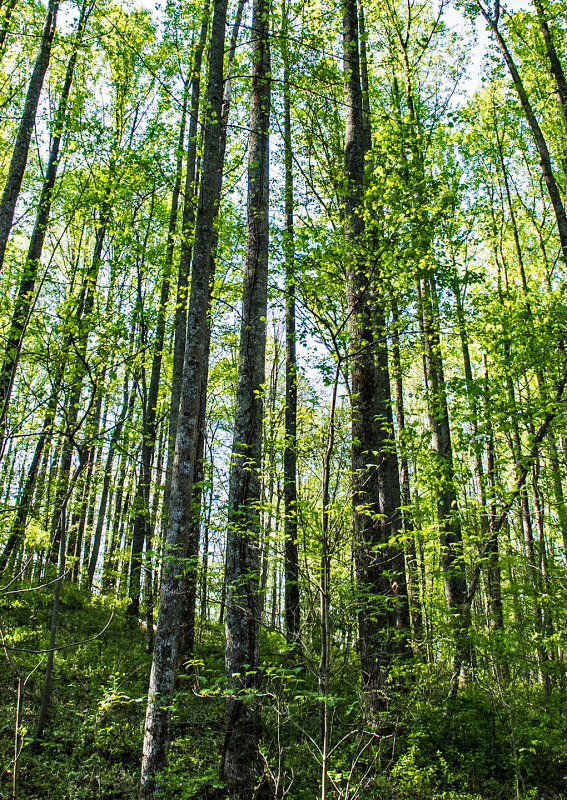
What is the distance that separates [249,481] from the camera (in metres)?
4.61

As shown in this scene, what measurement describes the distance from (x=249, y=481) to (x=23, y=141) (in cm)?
654

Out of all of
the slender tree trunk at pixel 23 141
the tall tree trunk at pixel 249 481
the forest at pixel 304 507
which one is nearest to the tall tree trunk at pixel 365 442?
the forest at pixel 304 507

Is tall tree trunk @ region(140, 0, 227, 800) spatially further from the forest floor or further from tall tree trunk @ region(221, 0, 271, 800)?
tall tree trunk @ region(221, 0, 271, 800)

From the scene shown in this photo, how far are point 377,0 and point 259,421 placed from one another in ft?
42.6

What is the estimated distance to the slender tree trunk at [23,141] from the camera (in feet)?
22.5

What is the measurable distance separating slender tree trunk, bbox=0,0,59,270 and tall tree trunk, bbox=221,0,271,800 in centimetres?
363

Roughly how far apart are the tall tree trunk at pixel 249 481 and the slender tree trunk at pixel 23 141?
3.63 metres

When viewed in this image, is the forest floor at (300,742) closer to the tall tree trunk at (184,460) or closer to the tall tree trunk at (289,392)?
the tall tree trunk at (184,460)

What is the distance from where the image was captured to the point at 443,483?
6.21 m

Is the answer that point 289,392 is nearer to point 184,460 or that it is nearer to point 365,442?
point 365,442

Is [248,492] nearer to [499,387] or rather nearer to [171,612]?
[171,612]

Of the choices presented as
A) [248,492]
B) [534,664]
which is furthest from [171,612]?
[534,664]

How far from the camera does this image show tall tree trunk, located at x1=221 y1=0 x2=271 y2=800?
4.07 metres

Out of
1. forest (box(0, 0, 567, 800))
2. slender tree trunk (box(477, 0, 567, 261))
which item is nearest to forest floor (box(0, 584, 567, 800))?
forest (box(0, 0, 567, 800))
